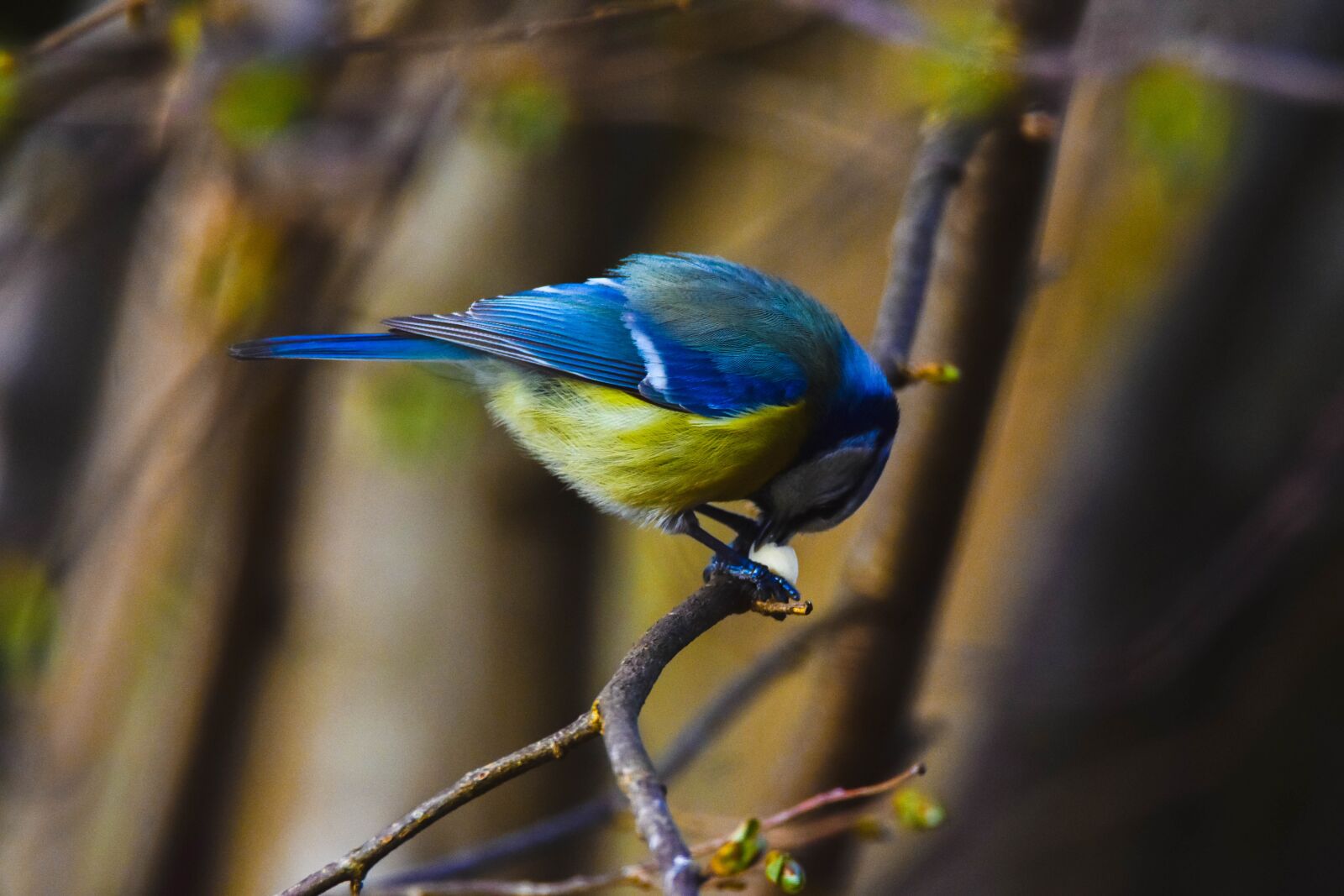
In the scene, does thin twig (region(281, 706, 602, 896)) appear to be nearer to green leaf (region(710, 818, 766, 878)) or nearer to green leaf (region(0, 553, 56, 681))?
green leaf (region(710, 818, 766, 878))

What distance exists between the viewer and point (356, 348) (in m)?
2.23

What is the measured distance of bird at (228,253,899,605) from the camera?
227 centimetres

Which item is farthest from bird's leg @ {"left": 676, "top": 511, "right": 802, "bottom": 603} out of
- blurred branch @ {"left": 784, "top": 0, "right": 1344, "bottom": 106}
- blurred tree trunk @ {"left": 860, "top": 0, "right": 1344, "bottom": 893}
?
blurred tree trunk @ {"left": 860, "top": 0, "right": 1344, "bottom": 893}

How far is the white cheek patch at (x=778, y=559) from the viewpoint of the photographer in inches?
84.3

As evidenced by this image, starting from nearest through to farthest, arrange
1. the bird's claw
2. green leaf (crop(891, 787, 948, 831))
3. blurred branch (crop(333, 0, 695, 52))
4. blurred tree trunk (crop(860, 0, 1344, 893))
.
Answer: the bird's claw, green leaf (crop(891, 787, 948, 831)), blurred branch (crop(333, 0, 695, 52)), blurred tree trunk (crop(860, 0, 1344, 893))

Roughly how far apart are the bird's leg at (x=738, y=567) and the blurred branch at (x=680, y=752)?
424 mm

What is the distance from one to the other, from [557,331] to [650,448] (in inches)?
13.2

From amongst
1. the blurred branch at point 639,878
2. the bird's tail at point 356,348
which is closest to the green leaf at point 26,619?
the bird's tail at point 356,348

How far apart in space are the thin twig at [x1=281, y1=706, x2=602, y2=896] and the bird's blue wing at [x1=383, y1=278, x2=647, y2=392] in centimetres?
126

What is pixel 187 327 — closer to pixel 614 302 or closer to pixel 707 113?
pixel 614 302

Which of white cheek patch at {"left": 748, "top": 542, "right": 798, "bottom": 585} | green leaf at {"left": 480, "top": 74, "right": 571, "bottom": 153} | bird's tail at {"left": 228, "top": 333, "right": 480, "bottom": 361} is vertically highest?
green leaf at {"left": 480, "top": 74, "right": 571, "bottom": 153}

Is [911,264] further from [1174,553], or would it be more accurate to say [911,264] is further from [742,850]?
[1174,553]

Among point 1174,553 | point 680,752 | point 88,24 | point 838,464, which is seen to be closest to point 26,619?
point 88,24

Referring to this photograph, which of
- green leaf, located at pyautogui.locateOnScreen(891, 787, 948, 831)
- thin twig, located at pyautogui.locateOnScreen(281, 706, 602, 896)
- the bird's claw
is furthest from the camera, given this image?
green leaf, located at pyautogui.locateOnScreen(891, 787, 948, 831)
